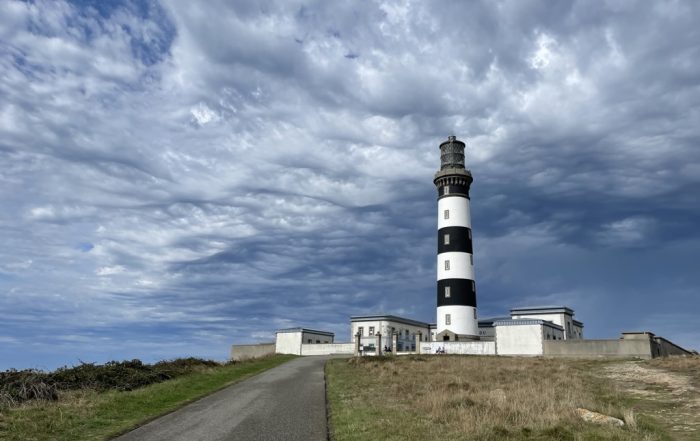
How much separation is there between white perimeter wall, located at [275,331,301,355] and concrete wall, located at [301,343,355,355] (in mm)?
1146

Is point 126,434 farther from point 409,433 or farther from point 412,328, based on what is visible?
point 412,328

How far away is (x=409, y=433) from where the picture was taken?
12.3 m

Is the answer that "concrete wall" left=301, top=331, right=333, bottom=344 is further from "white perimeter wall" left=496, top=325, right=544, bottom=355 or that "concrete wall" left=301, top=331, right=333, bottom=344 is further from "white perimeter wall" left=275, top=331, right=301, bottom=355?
Answer: "white perimeter wall" left=496, top=325, right=544, bottom=355

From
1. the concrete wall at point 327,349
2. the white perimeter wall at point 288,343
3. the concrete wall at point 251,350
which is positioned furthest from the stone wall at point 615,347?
the concrete wall at point 251,350

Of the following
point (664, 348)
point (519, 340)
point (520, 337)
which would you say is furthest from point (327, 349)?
point (664, 348)

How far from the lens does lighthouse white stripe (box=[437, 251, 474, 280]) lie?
56500 millimetres

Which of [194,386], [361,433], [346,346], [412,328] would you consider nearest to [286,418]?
[361,433]

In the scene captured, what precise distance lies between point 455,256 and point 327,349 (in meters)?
22.6

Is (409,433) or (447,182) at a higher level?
(447,182)

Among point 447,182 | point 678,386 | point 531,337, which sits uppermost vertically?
point 447,182

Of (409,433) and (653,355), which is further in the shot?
(653,355)

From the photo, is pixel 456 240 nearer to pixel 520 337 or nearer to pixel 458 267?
pixel 458 267

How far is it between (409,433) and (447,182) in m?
49.9

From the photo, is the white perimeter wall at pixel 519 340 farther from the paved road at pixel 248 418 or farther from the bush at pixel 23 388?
the bush at pixel 23 388
